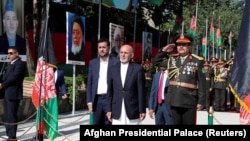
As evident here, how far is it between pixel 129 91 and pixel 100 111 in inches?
29.4

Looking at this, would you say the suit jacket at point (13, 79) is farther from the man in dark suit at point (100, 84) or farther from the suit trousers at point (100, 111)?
the suit trousers at point (100, 111)

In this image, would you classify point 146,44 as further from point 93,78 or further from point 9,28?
point 93,78

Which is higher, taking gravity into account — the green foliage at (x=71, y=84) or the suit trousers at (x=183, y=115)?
the suit trousers at (x=183, y=115)

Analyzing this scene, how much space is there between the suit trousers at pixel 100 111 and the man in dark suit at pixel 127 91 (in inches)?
16.6

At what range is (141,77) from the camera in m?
6.48

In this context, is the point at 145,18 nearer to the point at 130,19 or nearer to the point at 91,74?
the point at 130,19

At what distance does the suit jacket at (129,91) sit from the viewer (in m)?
6.40

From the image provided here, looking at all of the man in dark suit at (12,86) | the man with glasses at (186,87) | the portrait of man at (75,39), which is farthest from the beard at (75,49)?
the man with glasses at (186,87)

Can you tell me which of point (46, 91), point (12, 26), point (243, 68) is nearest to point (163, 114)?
point (46, 91)

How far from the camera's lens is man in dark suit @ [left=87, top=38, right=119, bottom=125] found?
6.91m

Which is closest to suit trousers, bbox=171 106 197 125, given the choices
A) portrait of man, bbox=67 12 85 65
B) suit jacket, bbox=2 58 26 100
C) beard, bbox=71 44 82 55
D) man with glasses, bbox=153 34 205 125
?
man with glasses, bbox=153 34 205 125

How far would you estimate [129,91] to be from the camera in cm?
640

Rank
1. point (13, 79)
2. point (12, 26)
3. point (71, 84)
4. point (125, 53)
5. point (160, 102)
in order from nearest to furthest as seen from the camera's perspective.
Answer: point (125, 53), point (160, 102), point (13, 79), point (12, 26), point (71, 84)

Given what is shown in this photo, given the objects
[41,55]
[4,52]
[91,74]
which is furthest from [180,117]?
[4,52]
